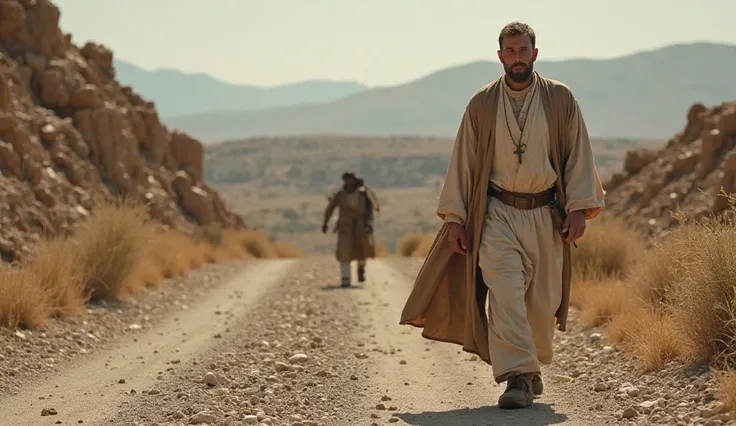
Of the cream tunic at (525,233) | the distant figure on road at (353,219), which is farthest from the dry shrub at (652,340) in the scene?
the distant figure on road at (353,219)

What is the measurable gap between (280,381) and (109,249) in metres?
6.92

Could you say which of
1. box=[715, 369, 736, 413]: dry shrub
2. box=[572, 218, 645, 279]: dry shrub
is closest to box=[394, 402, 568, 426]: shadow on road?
box=[715, 369, 736, 413]: dry shrub

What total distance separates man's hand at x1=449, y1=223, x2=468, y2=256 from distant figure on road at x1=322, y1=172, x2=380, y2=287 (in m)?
11.1

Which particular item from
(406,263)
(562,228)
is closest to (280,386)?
(562,228)

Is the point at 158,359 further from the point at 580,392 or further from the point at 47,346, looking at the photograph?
the point at 580,392

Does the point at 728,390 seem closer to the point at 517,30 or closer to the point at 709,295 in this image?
the point at 709,295

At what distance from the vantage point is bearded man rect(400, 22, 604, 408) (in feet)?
24.8

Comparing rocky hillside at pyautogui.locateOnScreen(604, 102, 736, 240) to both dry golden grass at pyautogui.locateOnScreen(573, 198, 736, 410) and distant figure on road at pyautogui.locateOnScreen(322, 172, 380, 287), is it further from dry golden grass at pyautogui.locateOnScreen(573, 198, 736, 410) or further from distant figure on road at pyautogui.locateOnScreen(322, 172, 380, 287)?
dry golden grass at pyautogui.locateOnScreen(573, 198, 736, 410)

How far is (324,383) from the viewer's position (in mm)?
8609

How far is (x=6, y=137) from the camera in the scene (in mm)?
18750

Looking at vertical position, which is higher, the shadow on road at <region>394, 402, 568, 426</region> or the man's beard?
the man's beard

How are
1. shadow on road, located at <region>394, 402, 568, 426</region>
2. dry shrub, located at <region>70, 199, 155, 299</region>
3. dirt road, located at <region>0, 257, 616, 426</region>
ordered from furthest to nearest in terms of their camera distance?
dry shrub, located at <region>70, 199, 155, 299</region>
dirt road, located at <region>0, 257, 616, 426</region>
shadow on road, located at <region>394, 402, 568, 426</region>

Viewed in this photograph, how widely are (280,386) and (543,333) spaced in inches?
79.1

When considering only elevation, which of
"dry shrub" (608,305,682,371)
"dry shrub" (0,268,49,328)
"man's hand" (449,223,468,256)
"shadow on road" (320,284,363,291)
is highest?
"man's hand" (449,223,468,256)
